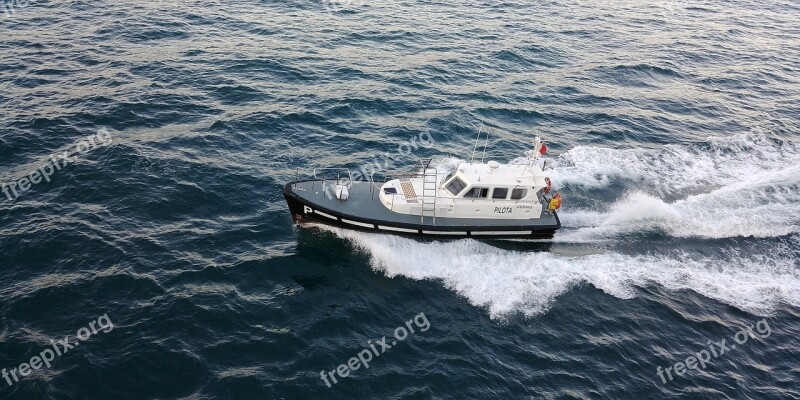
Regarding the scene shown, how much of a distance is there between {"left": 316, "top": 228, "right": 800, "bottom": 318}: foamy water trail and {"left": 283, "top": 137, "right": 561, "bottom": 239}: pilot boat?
2.73ft

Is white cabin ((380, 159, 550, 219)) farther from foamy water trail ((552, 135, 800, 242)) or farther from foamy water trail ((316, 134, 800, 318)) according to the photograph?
foamy water trail ((552, 135, 800, 242))

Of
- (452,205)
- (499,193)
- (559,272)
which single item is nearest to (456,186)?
(452,205)

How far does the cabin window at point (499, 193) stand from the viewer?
91.2ft

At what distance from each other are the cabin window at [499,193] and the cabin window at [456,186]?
4.82 feet

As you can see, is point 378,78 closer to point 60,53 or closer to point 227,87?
point 227,87

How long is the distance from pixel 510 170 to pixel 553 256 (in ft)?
15.3

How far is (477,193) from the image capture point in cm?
2791

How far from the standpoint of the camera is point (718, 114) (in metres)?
44.2

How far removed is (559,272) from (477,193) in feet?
17.4

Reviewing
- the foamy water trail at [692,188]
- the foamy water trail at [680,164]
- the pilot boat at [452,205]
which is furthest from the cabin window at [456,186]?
the foamy water trail at [680,164]

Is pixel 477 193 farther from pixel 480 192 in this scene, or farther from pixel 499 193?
pixel 499 193

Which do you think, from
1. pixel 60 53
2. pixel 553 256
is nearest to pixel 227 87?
pixel 60 53

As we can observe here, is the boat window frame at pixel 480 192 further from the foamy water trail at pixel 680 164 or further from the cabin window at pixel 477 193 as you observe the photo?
the foamy water trail at pixel 680 164

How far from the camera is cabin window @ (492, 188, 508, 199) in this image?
2779 cm
